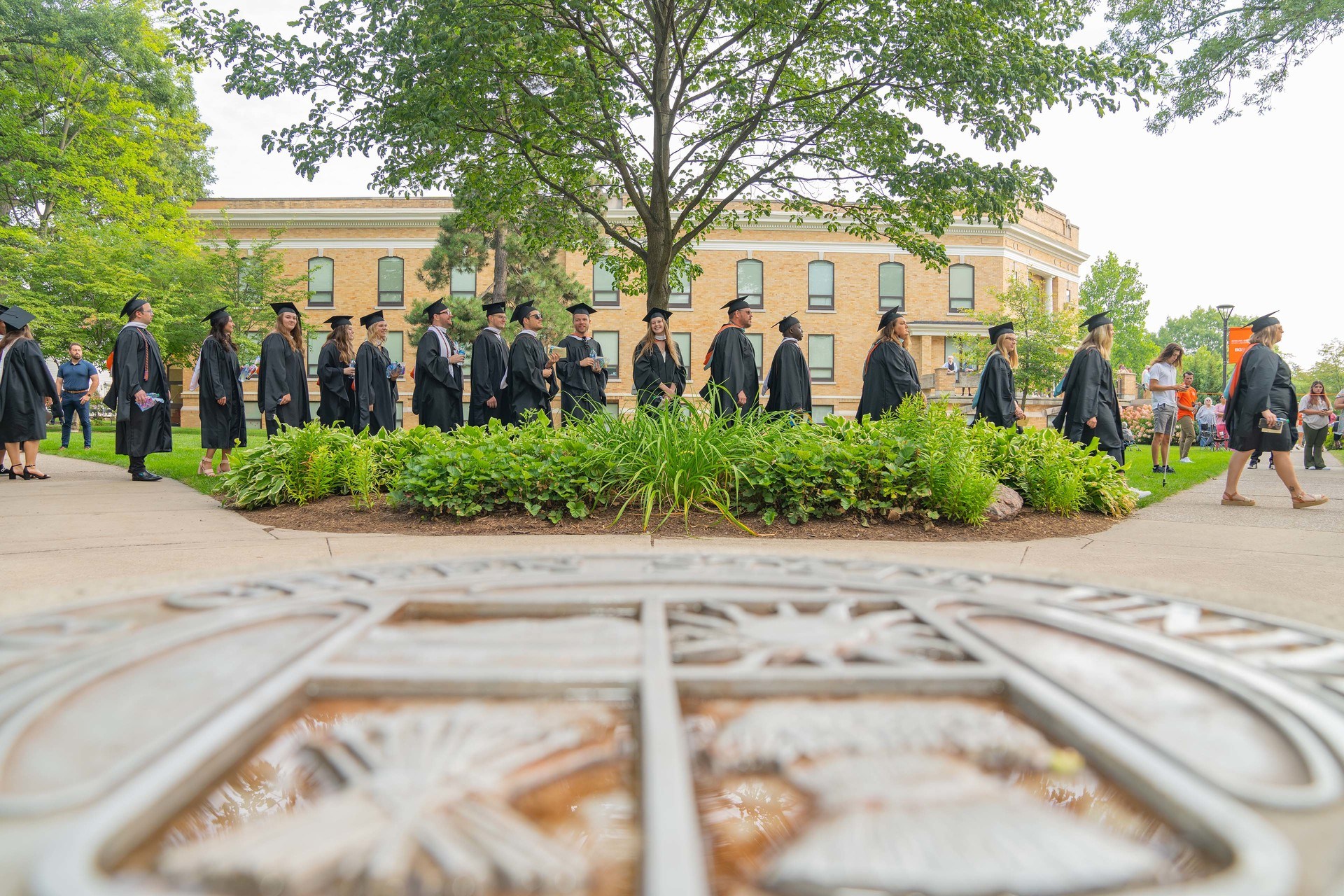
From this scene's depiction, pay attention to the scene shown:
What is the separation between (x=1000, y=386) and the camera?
827 centimetres

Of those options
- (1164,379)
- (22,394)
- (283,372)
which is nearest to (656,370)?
(283,372)

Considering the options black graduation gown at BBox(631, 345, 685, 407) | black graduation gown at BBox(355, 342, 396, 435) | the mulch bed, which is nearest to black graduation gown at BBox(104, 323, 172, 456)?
black graduation gown at BBox(355, 342, 396, 435)

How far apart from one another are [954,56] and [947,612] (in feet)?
24.2

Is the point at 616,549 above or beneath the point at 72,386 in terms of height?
beneath

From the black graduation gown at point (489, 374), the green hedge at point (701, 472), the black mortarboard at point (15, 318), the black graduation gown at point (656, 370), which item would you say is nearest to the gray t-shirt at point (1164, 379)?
the black graduation gown at point (656, 370)

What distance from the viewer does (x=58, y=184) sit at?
20.1 metres

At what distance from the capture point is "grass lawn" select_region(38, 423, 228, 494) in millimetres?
7954

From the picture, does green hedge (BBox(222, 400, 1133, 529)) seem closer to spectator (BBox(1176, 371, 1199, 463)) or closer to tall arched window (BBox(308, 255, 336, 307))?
spectator (BBox(1176, 371, 1199, 463))

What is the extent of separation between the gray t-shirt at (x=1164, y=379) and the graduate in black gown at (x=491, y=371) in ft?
28.1

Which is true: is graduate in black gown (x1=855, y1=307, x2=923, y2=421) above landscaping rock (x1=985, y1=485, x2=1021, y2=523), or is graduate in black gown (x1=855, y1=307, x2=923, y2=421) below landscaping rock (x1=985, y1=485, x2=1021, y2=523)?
above

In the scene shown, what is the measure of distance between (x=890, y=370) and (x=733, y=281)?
23076mm

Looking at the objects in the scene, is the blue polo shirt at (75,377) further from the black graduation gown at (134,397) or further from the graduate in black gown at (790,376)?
the graduate in black gown at (790,376)

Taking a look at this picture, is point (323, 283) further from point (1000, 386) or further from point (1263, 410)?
point (1263, 410)

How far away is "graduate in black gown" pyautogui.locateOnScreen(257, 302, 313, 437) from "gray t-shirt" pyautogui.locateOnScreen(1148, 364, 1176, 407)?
10832 mm
